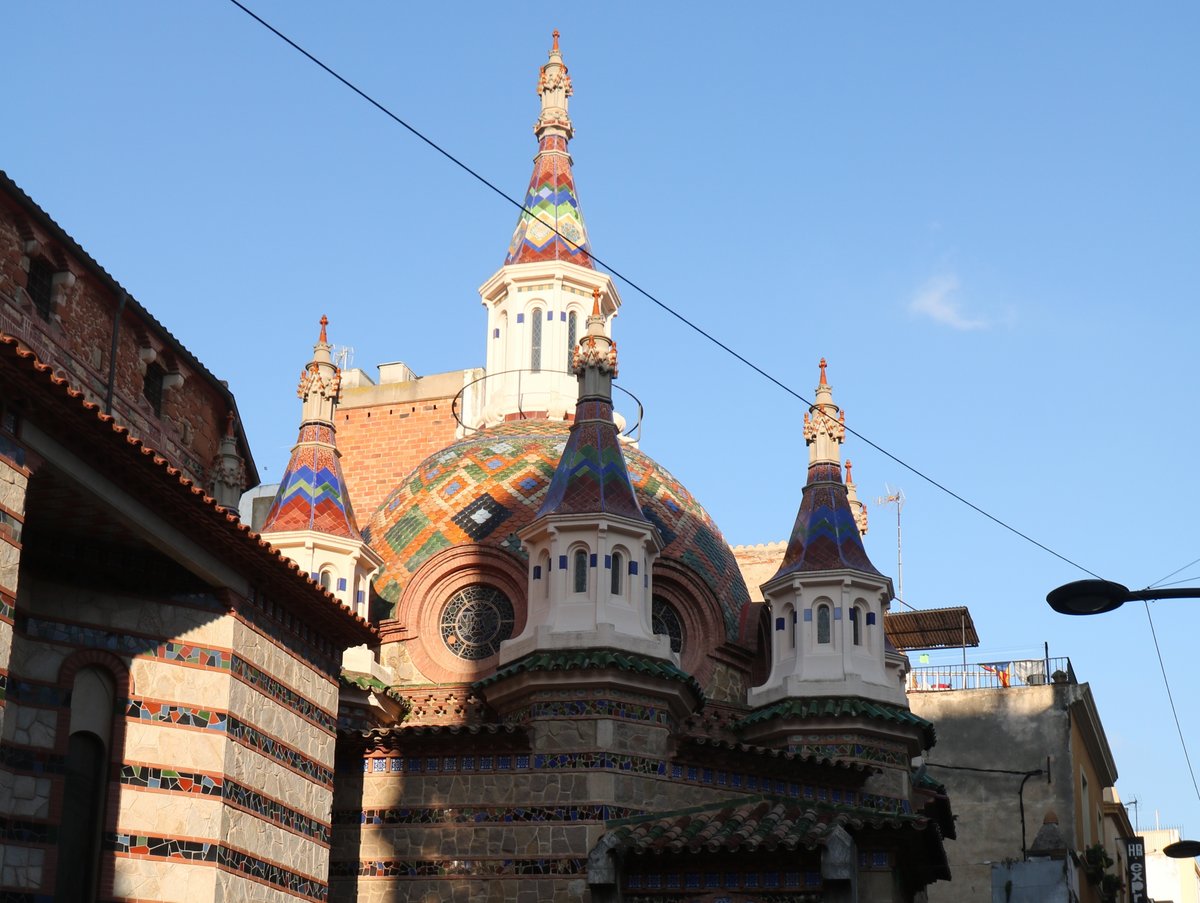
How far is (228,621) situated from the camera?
15453 millimetres

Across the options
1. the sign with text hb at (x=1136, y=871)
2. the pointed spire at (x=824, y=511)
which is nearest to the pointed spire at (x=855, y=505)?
the pointed spire at (x=824, y=511)

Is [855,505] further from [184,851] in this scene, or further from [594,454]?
[184,851]

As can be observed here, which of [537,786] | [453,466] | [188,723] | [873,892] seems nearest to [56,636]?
[188,723]

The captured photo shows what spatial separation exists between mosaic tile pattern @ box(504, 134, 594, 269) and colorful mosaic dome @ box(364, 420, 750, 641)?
12.9ft

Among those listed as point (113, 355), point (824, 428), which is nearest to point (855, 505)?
point (824, 428)

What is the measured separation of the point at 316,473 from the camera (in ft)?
83.0

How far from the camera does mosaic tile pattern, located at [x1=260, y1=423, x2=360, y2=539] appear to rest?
81.4ft

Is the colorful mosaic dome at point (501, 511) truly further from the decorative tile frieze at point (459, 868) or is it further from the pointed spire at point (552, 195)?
the decorative tile frieze at point (459, 868)

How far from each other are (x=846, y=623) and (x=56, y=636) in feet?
42.8

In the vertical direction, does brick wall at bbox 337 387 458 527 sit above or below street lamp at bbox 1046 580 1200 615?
above

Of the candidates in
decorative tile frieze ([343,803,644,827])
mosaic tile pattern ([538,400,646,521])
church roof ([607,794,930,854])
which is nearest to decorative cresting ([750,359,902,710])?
mosaic tile pattern ([538,400,646,521])

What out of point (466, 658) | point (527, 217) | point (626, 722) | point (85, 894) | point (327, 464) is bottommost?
point (85, 894)

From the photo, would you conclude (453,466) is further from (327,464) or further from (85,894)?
(85,894)

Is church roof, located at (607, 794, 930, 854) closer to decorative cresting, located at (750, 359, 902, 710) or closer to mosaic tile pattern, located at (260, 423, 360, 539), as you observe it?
decorative cresting, located at (750, 359, 902, 710)
